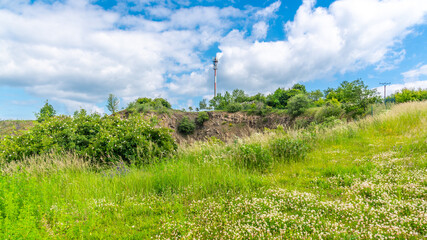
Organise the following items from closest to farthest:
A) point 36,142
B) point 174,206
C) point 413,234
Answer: point 413,234, point 174,206, point 36,142

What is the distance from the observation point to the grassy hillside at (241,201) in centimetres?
304

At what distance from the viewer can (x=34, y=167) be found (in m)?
7.21

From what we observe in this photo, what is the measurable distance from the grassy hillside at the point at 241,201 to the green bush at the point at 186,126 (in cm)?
3180

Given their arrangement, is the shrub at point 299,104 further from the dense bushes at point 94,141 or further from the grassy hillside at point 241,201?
the dense bushes at point 94,141

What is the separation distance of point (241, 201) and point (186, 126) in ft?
117

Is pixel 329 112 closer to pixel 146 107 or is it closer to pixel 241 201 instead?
pixel 241 201

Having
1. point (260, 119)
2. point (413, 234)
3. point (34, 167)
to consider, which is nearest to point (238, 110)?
point (260, 119)

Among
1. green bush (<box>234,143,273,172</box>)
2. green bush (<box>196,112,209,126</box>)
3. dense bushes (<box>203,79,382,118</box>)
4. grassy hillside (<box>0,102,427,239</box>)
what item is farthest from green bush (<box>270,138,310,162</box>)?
green bush (<box>196,112,209,126</box>)

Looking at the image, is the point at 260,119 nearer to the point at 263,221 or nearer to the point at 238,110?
the point at 238,110

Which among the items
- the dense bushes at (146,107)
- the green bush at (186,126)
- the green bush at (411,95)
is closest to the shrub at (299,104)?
the green bush at (411,95)

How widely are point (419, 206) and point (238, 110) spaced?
1590 inches

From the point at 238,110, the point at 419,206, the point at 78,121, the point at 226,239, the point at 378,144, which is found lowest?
the point at 226,239

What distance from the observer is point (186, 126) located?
39125 mm

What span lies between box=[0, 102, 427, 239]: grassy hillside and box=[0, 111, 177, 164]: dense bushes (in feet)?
5.98
